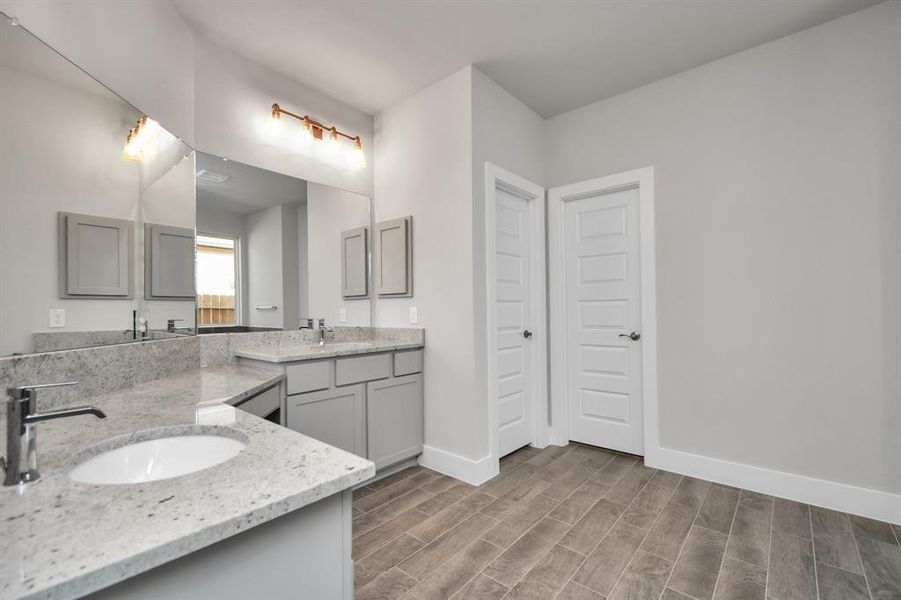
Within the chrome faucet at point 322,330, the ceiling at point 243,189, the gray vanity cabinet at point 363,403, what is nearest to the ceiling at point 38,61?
the ceiling at point 243,189

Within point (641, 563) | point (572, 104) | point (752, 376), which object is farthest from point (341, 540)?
point (572, 104)

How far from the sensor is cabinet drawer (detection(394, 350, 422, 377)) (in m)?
2.77

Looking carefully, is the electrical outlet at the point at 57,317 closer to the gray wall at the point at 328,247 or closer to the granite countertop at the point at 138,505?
the granite countertop at the point at 138,505

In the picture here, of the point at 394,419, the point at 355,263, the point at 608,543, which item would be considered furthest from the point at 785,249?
the point at 355,263

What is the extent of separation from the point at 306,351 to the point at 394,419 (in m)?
0.77

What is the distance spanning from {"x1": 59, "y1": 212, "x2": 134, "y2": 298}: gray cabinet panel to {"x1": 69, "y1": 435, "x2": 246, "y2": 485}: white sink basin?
2.74ft

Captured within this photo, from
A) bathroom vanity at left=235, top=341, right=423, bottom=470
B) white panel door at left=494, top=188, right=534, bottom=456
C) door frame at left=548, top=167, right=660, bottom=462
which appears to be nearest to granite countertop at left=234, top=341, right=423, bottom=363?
bathroom vanity at left=235, top=341, right=423, bottom=470

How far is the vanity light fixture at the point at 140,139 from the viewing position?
1.76m

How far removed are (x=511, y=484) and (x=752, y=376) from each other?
167 cm

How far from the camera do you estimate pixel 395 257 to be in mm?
3086

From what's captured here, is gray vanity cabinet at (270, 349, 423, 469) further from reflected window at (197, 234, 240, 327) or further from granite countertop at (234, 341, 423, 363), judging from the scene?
reflected window at (197, 234, 240, 327)

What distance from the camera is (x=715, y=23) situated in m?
2.31

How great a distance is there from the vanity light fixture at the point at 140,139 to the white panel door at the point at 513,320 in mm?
2054

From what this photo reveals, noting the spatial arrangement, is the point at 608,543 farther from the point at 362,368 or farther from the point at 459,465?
the point at 362,368
